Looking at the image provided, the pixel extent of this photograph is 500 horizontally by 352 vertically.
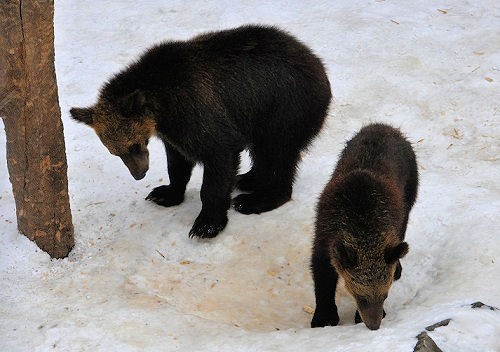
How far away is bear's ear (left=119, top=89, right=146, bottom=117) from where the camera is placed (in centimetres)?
628

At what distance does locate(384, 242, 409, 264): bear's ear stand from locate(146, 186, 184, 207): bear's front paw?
124 inches

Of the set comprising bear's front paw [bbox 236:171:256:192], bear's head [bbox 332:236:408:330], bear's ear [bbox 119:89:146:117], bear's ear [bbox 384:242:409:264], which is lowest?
bear's front paw [bbox 236:171:256:192]

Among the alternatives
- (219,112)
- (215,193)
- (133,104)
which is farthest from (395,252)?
(133,104)

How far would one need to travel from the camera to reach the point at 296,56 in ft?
23.4

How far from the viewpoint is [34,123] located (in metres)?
6.00

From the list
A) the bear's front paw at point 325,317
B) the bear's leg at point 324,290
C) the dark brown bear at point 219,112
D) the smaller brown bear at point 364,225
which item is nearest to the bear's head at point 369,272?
the smaller brown bear at point 364,225

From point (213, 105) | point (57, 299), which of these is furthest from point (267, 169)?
point (57, 299)

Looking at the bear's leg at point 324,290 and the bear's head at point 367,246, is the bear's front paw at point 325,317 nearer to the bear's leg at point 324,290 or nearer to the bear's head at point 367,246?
the bear's leg at point 324,290

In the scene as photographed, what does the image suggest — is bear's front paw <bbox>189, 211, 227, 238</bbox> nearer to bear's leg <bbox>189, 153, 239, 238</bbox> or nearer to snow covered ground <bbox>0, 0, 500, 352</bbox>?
bear's leg <bbox>189, 153, 239, 238</bbox>

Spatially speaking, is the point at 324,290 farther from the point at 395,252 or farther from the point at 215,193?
the point at 215,193

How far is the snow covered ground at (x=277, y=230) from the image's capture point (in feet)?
17.8

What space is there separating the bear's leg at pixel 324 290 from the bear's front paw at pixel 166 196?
7.76 ft

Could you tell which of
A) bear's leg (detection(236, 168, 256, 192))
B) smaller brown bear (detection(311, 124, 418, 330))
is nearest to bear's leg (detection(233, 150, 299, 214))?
bear's leg (detection(236, 168, 256, 192))

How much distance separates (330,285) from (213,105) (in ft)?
7.32
